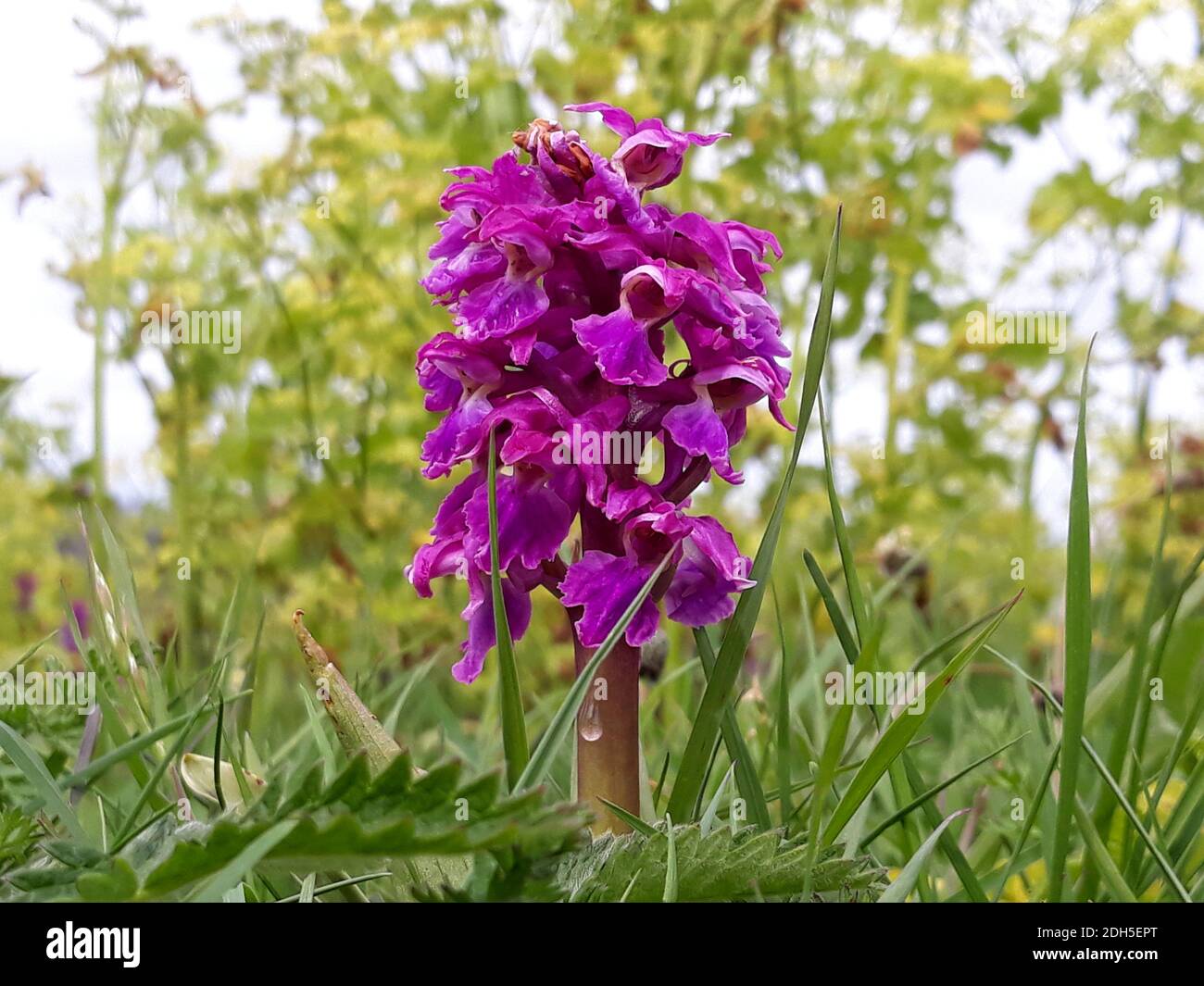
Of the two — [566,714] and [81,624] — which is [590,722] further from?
[81,624]

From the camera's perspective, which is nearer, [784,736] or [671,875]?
[671,875]

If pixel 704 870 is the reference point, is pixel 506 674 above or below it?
above

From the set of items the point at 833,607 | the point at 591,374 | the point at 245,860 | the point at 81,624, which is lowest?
the point at 81,624

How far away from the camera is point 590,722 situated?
0.85 m

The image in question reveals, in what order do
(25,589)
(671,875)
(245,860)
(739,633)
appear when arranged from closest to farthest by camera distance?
(245,860), (671,875), (739,633), (25,589)

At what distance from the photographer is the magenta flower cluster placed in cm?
82

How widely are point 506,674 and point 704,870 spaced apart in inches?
7.2

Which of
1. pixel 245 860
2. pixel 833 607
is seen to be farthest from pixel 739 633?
pixel 245 860

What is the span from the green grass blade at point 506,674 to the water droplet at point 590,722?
0.05 metres

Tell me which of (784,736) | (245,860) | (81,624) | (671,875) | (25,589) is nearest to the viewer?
(245,860)

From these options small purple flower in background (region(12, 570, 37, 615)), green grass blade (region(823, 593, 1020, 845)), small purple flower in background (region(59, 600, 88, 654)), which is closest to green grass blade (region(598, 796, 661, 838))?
green grass blade (region(823, 593, 1020, 845))

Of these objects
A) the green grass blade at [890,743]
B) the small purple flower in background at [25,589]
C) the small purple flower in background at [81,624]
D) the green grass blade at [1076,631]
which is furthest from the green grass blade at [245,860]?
the small purple flower in background at [25,589]

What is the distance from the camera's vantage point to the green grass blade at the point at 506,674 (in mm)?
774
